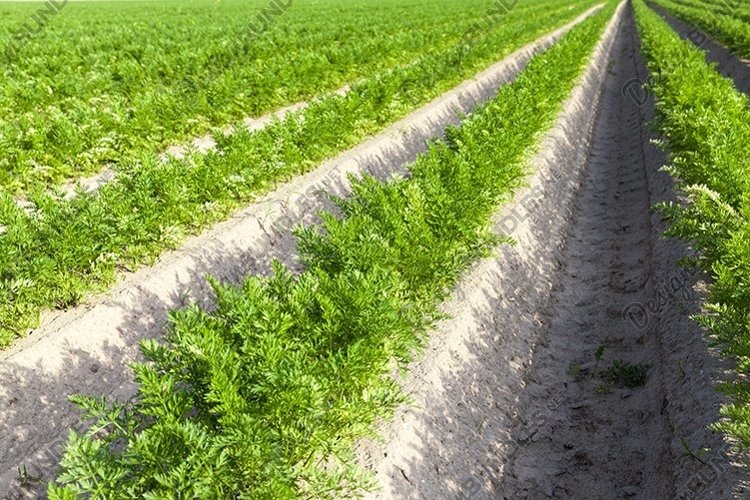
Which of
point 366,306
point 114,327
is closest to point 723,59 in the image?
point 366,306

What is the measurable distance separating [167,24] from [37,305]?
2922cm

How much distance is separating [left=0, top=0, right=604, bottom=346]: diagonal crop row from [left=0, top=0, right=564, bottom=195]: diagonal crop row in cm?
105

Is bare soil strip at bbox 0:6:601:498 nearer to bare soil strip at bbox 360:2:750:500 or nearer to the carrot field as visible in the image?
the carrot field

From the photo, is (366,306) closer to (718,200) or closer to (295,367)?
(295,367)

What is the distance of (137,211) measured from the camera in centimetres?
733

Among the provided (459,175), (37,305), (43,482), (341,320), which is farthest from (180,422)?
(459,175)

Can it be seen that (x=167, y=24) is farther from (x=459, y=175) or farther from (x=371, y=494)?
(x=371, y=494)

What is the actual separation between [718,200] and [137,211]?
281 inches

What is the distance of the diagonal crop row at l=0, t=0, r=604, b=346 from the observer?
20.2 feet

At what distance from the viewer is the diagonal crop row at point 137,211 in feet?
20.2

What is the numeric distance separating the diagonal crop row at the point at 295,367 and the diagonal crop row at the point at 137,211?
84.6 inches

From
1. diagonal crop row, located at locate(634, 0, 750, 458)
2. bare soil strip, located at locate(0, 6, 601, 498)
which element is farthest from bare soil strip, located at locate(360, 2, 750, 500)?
bare soil strip, located at locate(0, 6, 601, 498)

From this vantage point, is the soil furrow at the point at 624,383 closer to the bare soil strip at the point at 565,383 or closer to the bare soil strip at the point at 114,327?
the bare soil strip at the point at 565,383

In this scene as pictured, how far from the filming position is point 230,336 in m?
4.29
